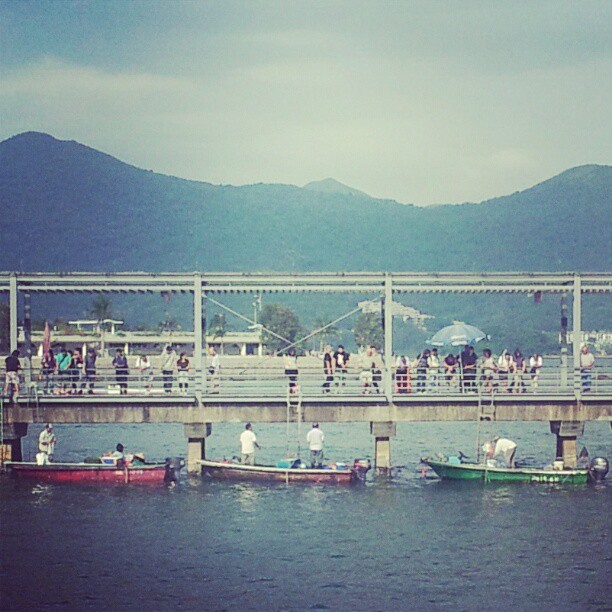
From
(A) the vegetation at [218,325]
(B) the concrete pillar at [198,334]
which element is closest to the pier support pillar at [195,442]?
(B) the concrete pillar at [198,334]

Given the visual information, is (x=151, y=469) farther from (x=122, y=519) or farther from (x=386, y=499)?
(x=386, y=499)

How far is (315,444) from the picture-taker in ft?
136

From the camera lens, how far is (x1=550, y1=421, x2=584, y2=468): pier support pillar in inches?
1649

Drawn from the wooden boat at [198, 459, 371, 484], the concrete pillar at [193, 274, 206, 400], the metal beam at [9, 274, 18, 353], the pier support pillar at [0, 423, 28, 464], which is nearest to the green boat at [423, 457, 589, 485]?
the wooden boat at [198, 459, 371, 484]

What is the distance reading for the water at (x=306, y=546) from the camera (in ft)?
92.1

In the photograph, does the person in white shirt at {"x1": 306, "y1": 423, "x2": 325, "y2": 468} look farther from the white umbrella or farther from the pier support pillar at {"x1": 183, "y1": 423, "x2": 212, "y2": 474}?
the white umbrella

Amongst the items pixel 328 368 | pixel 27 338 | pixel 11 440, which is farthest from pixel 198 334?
pixel 11 440

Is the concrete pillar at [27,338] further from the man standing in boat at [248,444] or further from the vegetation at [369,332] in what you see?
the vegetation at [369,332]

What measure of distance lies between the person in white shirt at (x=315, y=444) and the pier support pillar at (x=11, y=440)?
10.3 m

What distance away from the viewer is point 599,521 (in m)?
35.9

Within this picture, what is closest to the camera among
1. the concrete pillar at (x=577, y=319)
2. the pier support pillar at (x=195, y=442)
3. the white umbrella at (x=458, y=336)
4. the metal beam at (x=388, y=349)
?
the metal beam at (x=388, y=349)

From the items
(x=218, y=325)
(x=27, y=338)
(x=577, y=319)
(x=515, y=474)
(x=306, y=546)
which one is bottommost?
(x=306, y=546)

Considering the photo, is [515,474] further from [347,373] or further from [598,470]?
[347,373]

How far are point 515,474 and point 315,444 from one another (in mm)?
7210
